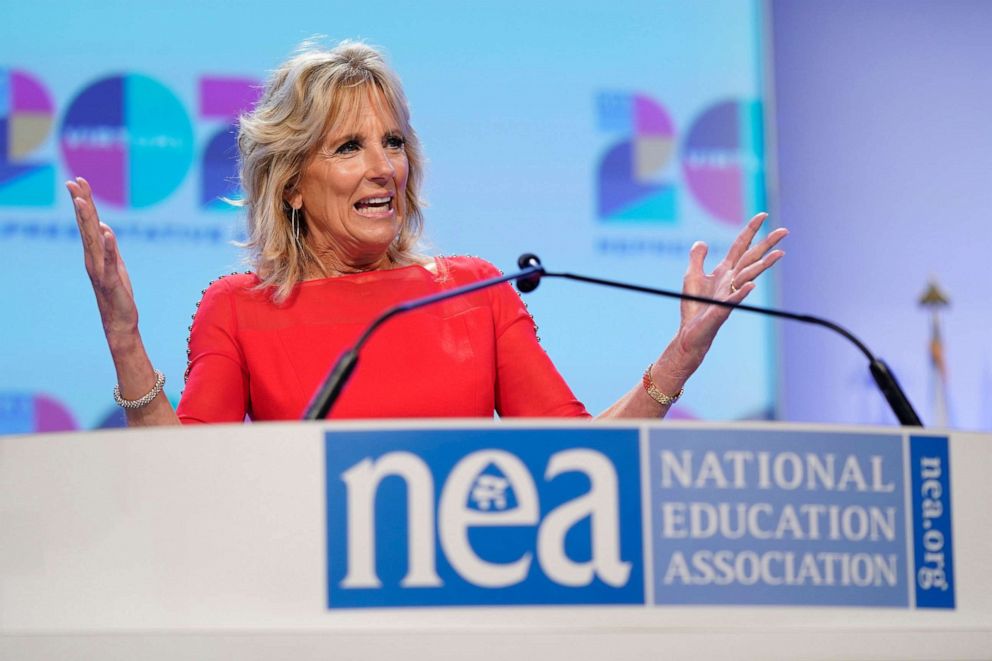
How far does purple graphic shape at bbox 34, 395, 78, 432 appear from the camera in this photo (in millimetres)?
3201

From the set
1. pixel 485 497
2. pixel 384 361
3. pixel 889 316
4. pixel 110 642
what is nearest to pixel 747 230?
pixel 384 361

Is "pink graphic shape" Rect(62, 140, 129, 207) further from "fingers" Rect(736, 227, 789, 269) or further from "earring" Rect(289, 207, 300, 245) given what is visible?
"fingers" Rect(736, 227, 789, 269)

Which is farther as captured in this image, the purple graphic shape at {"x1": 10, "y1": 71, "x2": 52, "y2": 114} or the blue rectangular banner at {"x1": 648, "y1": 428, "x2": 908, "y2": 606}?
the purple graphic shape at {"x1": 10, "y1": 71, "x2": 52, "y2": 114}

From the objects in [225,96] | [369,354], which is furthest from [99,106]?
[369,354]

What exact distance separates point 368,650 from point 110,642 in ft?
0.65

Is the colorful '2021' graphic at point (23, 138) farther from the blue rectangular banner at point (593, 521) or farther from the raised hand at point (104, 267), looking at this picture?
the blue rectangular banner at point (593, 521)

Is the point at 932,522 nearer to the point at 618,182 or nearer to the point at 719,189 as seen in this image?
the point at 618,182

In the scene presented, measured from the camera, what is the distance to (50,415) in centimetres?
322

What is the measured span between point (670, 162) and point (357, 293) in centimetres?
197

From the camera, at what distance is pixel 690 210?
377cm

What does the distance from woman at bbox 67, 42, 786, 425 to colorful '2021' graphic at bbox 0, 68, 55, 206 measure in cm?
133

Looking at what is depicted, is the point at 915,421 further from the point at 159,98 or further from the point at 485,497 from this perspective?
the point at 159,98

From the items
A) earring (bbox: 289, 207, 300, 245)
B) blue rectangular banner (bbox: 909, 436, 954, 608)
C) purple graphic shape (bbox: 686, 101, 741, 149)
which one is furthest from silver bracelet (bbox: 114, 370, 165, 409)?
purple graphic shape (bbox: 686, 101, 741, 149)

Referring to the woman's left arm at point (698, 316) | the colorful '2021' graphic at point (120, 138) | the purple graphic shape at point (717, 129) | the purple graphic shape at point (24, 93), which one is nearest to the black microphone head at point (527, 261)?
the woman's left arm at point (698, 316)
